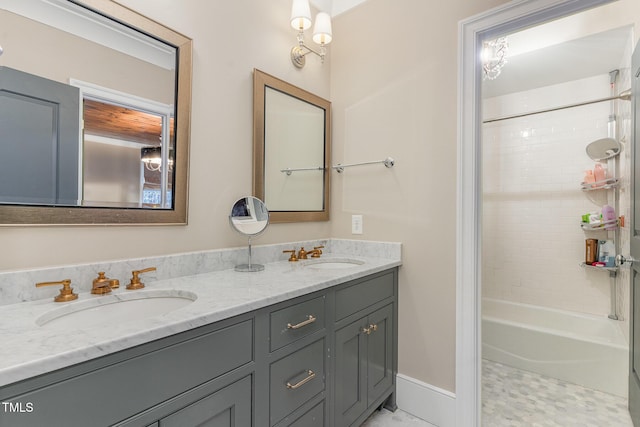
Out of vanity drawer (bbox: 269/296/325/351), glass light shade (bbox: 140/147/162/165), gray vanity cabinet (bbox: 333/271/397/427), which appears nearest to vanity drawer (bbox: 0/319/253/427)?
vanity drawer (bbox: 269/296/325/351)

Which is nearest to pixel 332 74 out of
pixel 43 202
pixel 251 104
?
pixel 251 104

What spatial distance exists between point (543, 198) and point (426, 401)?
214 centimetres

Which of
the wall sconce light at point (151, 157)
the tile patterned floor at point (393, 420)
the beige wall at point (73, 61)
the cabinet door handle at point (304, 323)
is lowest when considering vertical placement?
the tile patterned floor at point (393, 420)

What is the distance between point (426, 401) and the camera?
1710 millimetres

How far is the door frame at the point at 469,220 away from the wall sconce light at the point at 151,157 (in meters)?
1.43

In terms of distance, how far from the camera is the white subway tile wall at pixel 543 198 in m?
2.57

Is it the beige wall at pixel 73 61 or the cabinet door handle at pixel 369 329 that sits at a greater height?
the beige wall at pixel 73 61

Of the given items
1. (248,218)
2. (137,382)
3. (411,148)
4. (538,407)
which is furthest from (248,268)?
(538,407)

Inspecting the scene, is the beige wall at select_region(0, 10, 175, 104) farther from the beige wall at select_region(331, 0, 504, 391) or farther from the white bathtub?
the white bathtub

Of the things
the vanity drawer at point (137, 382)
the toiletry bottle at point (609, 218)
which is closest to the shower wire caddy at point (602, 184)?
the toiletry bottle at point (609, 218)

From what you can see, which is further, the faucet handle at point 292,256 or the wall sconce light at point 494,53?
the wall sconce light at point 494,53

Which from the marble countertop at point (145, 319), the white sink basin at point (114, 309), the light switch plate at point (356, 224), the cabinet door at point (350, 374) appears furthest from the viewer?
the light switch plate at point (356, 224)

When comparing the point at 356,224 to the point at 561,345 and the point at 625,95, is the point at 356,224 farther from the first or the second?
the point at 625,95

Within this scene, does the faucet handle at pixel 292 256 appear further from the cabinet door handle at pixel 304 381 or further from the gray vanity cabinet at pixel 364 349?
the cabinet door handle at pixel 304 381
